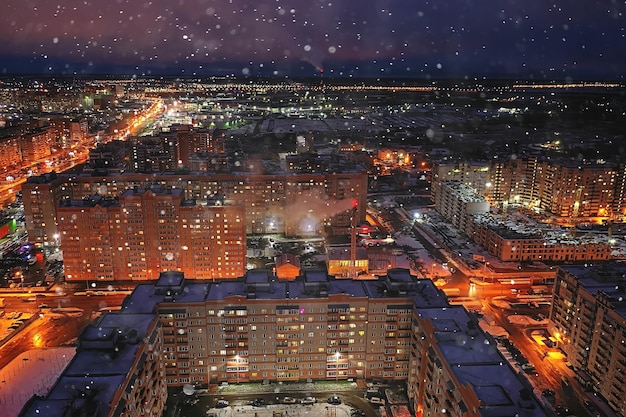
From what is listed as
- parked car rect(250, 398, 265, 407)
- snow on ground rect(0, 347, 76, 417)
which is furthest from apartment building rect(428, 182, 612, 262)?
snow on ground rect(0, 347, 76, 417)

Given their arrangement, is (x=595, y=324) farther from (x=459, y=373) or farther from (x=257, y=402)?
(x=257, y=402)

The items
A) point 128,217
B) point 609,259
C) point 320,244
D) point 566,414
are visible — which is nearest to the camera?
point 566,414

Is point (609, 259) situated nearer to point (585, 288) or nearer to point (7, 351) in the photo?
point (585, 288)

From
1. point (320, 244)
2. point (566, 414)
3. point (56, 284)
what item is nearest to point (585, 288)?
point (566, 414)

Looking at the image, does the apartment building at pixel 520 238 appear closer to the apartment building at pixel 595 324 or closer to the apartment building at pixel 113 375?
the apartment building at pixel 595 324

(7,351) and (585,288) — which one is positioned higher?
(585,288)

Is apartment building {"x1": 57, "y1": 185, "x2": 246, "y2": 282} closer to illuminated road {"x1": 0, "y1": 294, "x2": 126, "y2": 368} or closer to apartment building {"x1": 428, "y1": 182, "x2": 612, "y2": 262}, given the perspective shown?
illuminated road {"x1": 0, "y1": 294, "x2": 126, "y2": 368}

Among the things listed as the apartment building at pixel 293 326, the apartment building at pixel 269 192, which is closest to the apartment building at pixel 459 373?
the apartment building at pixel 293 326
